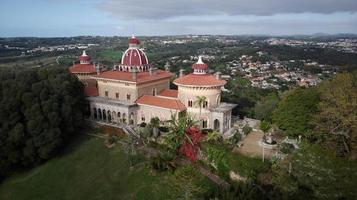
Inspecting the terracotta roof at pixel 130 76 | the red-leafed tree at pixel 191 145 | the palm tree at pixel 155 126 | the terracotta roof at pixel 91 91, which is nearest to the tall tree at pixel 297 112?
the red-leafed tree at pixel 191 145

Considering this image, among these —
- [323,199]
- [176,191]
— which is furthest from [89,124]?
[323,199]

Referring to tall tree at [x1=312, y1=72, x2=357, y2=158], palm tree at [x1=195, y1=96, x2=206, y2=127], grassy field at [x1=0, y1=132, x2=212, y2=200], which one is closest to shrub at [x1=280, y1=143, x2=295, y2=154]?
tall tree at [x1=312, y1=72, x2=357, y2=158]

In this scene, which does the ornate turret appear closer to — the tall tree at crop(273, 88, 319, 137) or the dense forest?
the tall tree at crop(273, 88, 319, 137)

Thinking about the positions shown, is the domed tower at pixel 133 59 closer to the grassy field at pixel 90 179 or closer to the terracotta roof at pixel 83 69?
the terracotta roof at pixel 83 69

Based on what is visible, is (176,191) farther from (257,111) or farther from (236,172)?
(257,111)

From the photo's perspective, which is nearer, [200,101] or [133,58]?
[200,101]

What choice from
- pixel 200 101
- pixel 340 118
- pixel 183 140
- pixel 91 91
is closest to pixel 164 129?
pixel 200 101

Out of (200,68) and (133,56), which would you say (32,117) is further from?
(200,68)
